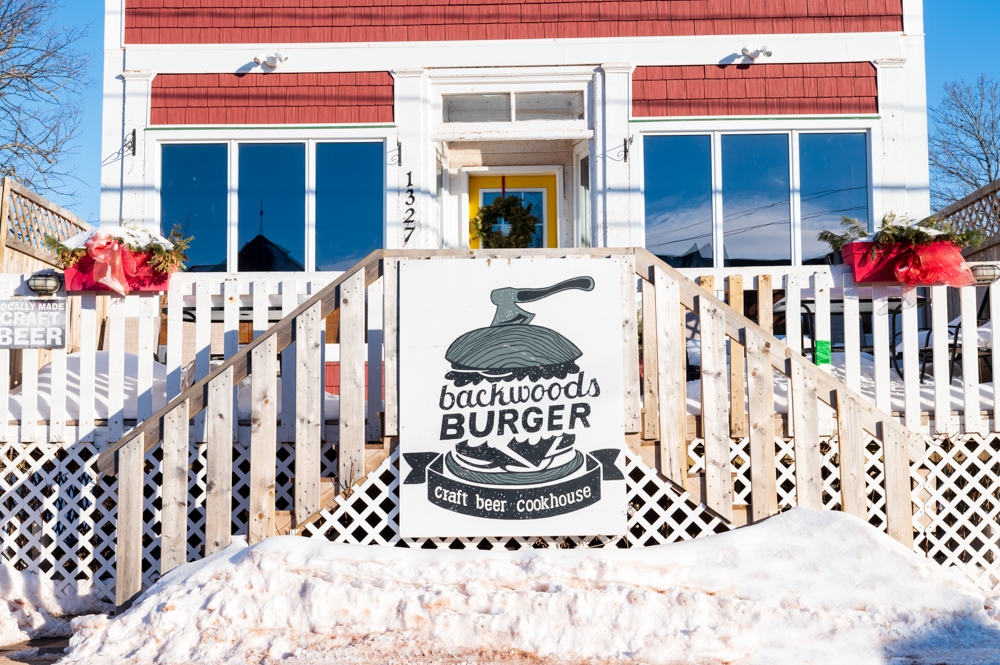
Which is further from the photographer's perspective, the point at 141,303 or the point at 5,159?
the point at 5,159

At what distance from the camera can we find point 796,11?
9.20 m

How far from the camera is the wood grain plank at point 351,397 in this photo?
5.06 metres

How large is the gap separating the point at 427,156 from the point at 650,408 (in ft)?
16.6

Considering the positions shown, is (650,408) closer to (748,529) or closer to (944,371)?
(748,529)

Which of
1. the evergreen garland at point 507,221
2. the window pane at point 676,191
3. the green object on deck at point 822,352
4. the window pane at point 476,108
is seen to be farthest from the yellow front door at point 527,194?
the green object on deck at point 822,352

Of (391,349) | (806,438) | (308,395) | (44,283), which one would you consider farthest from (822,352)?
(44,283)

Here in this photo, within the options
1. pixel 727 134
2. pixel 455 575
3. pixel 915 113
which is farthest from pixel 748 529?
pixel 915 113

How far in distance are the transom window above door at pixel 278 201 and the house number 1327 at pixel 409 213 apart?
26 cm

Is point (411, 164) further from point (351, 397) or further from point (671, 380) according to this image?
point (671, 380)

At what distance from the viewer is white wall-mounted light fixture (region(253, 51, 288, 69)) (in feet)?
29.9

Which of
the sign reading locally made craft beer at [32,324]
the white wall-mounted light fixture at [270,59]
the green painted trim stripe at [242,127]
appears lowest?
the sign reading locally made craft beer at [32,324]

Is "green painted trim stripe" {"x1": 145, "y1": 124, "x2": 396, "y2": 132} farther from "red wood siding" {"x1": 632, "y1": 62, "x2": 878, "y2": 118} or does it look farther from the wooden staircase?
the wooden staircase

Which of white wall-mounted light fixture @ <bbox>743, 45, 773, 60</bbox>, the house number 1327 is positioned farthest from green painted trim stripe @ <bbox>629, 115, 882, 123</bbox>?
the house number 1327

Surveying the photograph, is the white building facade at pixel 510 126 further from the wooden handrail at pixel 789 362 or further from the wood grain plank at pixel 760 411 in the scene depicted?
the wood grain plank at pixel 760 411
